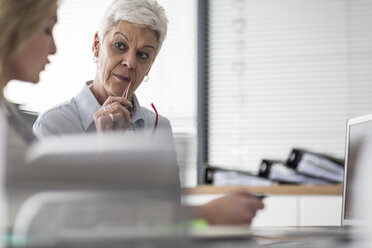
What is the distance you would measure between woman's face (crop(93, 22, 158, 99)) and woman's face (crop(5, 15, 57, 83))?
0.94m

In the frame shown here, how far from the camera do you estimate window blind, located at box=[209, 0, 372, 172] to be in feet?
11.9

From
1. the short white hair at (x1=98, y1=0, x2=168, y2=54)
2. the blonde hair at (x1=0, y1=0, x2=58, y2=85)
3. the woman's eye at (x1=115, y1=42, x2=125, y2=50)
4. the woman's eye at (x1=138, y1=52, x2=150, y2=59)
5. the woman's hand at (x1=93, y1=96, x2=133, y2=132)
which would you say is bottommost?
the woman's hand at (x1=93, y1=96, x2=133, y2=132)

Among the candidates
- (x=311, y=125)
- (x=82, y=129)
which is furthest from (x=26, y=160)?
(x=311, y=125)

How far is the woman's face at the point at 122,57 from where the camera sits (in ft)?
6.74

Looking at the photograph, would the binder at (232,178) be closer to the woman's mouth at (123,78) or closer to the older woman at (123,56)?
the older woman at (123,56)

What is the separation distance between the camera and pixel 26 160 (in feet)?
2.19

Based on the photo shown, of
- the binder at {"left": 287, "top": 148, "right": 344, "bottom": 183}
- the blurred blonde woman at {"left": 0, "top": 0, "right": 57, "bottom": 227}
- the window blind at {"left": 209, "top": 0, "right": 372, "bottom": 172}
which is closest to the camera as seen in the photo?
the blurred blonde woman at {"left": 0, "top": 0, "right": 57, "bottom": 227}

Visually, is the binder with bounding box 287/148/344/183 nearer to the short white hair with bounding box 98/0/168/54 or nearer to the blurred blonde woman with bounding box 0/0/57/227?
the short white hair with bounding box 98/0/168/54

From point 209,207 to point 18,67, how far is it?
0.41 metres

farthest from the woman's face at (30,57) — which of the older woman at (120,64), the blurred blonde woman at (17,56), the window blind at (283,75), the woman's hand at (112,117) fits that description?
the window blind at (283,75)

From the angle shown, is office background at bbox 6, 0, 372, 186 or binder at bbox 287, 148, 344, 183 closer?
binder at bbox 287, 148, 344, 183

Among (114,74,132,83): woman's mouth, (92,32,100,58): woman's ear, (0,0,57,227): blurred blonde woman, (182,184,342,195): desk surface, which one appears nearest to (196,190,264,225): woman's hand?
(0,0,57,227): blurred blonde woman

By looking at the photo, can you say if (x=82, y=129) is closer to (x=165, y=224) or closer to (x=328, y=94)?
(x=165, y=224)

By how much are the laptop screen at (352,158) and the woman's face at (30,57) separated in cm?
99
